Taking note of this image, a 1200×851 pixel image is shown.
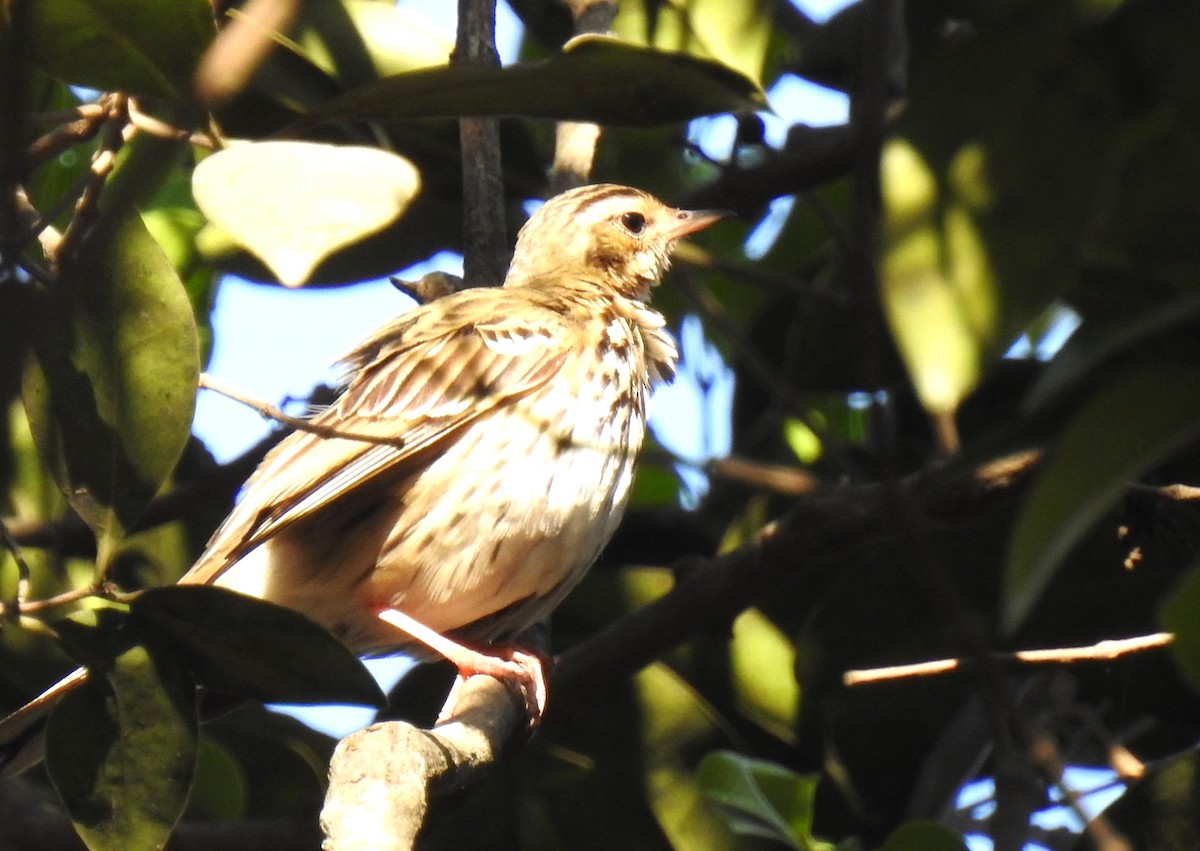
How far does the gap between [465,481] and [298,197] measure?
230 centimetres

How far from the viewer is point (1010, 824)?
10.9 ft

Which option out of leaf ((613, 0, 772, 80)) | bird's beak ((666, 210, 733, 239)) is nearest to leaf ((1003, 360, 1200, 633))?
leaf ((613, 0, 772, 80))

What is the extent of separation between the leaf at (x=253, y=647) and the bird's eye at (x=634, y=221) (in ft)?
9.27

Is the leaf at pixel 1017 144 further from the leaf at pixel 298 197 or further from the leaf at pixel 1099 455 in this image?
the leaf at pixel 298 197

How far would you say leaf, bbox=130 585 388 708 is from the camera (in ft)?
10.6

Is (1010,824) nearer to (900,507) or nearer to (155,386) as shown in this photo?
(900,507)

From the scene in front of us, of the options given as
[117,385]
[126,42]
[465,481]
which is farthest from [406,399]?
[126,42]

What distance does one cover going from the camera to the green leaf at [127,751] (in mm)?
3164

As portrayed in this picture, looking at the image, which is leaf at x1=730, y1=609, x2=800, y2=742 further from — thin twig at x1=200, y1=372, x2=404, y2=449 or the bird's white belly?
thin twig at x1=200, y1=372, x2=404, y2=449

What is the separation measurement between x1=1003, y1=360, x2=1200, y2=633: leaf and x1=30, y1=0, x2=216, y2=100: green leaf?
1915 mm

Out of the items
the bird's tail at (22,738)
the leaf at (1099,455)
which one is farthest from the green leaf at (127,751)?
the leaf at (1099,455)

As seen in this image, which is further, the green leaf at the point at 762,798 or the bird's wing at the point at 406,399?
the bird's wing at the point at 406,399

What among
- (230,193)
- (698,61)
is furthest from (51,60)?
(698,61)

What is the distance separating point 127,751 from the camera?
322cm
